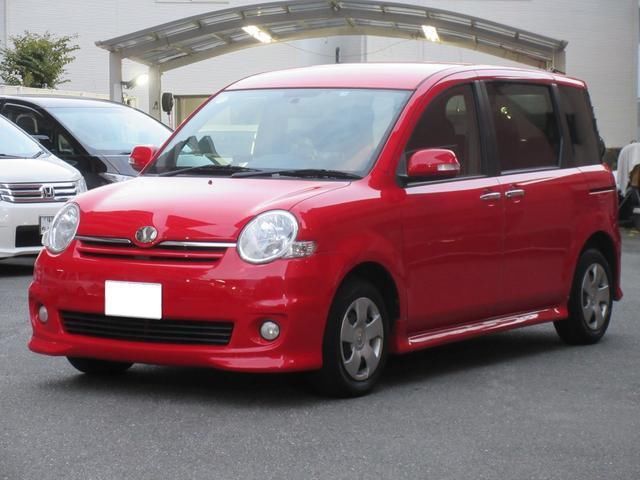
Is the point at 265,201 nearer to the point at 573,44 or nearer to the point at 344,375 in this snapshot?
the point at 344,375

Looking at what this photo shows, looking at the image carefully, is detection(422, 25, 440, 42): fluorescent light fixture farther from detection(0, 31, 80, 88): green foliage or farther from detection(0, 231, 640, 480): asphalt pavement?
detection(0, 231, 640, 480): asphalt pavement

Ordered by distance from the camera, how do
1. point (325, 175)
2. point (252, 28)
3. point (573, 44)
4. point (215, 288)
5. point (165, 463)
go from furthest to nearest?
1. point (573, 44)
2. point (252, 28)
3. point (325, 175)
4. point (215, 288)
5. point (165, 463)

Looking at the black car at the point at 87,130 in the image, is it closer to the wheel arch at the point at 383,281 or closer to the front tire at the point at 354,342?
the wheel arch at the point at 383,281

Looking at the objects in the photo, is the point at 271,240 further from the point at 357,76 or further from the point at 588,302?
the point at 588,302

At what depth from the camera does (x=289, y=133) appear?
7.57m

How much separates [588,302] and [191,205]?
3.23 m

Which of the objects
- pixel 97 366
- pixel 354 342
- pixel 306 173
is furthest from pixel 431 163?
pixel 97 366

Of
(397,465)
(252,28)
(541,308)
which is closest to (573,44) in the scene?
(252,28)

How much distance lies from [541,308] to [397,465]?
10.9ft

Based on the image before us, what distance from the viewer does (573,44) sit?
140 feet

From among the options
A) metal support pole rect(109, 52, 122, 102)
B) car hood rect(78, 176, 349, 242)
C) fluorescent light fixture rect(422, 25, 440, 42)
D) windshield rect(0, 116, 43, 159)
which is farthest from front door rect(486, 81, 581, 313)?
metal support pole rect(109, 52, 122, 102)

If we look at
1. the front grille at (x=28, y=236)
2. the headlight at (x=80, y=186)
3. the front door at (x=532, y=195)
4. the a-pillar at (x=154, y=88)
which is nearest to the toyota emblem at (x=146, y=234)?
the front door at (x=532, y=195)

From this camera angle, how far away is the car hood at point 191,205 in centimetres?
655

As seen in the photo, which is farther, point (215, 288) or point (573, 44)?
point (573, 44)
